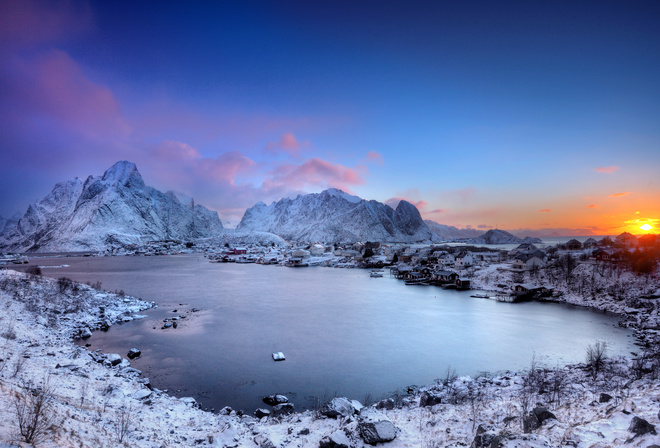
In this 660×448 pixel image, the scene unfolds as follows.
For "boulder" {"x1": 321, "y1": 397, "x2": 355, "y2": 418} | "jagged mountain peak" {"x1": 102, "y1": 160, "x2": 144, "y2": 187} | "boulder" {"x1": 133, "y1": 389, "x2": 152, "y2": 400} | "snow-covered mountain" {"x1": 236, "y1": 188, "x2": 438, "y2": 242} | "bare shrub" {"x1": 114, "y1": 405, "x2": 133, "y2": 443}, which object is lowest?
"boulder" {"x1": 133, "y1": 389, "x2": 152, "y2": 400}

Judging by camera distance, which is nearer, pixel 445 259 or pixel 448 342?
pixel 448 342

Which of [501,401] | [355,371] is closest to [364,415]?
[501,401]

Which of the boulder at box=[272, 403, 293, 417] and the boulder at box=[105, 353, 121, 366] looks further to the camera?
the boulder at box=[105, 353, 121, 366]

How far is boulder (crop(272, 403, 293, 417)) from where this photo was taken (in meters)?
8.81

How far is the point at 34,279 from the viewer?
20.4m

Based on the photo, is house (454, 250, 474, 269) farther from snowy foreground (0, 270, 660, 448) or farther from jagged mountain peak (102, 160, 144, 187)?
jagged mountain peak (102, 160, 144, 187)

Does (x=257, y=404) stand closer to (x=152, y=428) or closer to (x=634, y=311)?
(x=152, y=428)

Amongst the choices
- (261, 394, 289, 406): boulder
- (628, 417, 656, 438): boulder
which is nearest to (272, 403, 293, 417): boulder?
(261, 394, 289, 406): boulder

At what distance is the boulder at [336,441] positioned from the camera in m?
5.46

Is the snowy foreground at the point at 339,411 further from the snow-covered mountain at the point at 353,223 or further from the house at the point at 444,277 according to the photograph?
the snow-covered mountain at the point at 353,223

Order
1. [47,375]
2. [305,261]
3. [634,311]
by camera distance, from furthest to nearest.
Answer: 1. [305,261]
2. [634,311]
3. [47,375]

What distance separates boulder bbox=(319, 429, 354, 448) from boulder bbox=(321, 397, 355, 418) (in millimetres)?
1682

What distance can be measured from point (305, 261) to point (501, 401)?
208 ft

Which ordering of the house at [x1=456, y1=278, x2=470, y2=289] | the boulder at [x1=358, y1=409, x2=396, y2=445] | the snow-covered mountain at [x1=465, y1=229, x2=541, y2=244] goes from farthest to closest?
the snow-covered mountain at [x1=465, y1=229, x2=541, y2=244], the house at [x1=456, y1=278, x2=470, y2=289], the boulder at [x1=358, y1=409, x2=396, y2=445]
